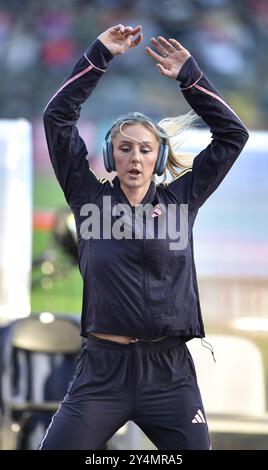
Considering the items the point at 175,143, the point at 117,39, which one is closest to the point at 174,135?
the point at 175,143

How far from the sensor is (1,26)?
9.12 meters

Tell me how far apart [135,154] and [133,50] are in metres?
5.64

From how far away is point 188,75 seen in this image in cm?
331

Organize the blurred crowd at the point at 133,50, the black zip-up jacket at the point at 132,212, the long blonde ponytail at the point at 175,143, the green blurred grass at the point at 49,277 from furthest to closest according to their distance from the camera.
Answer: the blurred crowd at the point at 133,50
the green blurred grass at the point at 49,277
the long blonde ponytail at the point at 175,143
the black zip-up jacket at the point at 132,212

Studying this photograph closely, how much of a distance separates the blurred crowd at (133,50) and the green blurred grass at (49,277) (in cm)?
106

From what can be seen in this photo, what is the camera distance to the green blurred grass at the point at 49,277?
7191 millimetres

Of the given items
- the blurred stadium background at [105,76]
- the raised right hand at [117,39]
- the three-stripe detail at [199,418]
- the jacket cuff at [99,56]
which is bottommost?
the three-stripe detail at [199,418]

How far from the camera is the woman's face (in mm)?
3291

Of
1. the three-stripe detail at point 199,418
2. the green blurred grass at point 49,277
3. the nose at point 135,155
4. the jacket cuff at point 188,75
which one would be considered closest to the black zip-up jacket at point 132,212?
the jacket cuff at point 188,75

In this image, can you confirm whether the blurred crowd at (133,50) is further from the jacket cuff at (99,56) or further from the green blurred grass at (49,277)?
the jacket cuff at (99,56)

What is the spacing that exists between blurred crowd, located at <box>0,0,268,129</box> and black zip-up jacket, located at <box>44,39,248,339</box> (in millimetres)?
5072

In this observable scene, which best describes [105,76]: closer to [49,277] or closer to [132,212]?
[49,277]

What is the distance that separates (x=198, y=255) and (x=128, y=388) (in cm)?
191

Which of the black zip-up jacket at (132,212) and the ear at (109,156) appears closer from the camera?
the black zip-up jacket at (132,212)
